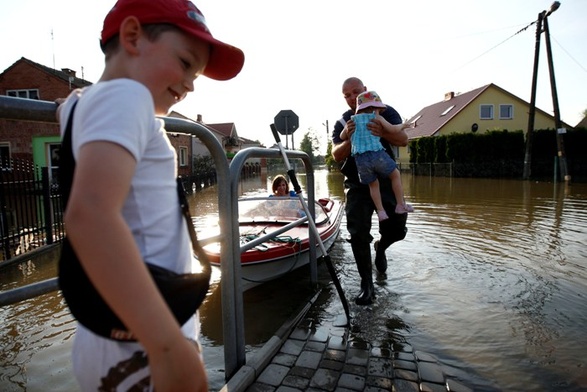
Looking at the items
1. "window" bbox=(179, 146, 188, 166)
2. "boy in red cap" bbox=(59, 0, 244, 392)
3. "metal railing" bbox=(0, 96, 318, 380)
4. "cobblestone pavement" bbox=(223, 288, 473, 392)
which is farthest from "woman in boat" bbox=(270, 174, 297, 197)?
"window" bbox=(179, 146, 188, 166)

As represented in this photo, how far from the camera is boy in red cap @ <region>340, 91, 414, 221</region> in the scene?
397 cm

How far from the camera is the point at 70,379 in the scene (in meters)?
3.04

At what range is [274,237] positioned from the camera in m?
3.62

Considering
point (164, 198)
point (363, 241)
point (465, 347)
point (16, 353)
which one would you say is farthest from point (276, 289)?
point (164, 198)

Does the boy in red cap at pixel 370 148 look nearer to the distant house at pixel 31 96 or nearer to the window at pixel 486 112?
the distant house at pixel 31 96

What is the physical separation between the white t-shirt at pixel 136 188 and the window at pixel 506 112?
38.3 meters

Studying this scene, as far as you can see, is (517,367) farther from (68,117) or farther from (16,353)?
(16,353)

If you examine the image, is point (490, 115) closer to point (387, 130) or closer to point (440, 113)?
point (440, 113)

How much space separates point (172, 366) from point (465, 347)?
10.0 feet

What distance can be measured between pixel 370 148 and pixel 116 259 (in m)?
3.51

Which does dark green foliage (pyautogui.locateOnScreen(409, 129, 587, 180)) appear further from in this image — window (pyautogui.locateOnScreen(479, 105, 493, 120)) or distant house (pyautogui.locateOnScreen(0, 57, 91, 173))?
distant house (pyautogui.locateOnScreen(0, 57, 91, 173))

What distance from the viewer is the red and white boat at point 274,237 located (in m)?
4.27

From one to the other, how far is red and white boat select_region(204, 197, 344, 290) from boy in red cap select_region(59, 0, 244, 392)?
5.77 feet

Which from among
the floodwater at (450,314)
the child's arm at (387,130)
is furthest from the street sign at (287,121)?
the child's arm at (387,130)
